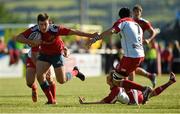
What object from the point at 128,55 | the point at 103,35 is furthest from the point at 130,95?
the point at 103,35

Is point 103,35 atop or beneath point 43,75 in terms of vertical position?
atop

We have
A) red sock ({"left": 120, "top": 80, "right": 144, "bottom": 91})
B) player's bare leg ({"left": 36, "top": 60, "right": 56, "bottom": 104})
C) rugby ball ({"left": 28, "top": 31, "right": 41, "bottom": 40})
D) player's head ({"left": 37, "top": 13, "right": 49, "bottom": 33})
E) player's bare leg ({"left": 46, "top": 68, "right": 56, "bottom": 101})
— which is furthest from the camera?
player's bare leg ({"left": 46, "top": 68, "right": 56, "bottom": 101})

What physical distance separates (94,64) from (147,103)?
2313cm

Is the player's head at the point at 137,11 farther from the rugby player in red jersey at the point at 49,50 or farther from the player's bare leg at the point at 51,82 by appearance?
the rugby player in red jersey at the point at 49,50

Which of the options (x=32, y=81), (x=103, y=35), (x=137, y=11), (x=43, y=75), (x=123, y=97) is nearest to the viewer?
(x=103, y=35)

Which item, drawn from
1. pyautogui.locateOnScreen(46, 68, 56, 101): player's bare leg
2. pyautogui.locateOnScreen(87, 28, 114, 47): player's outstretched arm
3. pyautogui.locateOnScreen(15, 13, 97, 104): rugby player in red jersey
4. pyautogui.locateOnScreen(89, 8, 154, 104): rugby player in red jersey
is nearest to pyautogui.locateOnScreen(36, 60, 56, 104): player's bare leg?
pyautogui.locateOnScreen(15, 13, 97, 104): rugby player in red jersey

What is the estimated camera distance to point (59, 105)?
697 inches

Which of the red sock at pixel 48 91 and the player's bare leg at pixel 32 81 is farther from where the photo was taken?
the player's bare leg at pixel 32 81

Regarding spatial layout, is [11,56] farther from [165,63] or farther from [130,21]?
[130,21]

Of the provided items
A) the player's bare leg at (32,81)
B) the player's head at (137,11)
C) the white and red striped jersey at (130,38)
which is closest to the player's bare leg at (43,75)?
the player's bare leg at (32,81)

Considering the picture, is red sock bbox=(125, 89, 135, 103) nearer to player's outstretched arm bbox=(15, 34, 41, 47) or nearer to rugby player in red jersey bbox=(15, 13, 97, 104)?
rugby player in red jersey bbox=(15, 13, 97, 104)

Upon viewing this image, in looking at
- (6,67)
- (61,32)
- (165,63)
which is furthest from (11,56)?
(61,32)

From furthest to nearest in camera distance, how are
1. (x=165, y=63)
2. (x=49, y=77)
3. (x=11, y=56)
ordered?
(x=165, y=63) < (x=11, y=56) < (x=49, y=77)

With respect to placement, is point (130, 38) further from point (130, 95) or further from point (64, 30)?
point (64, 30)
